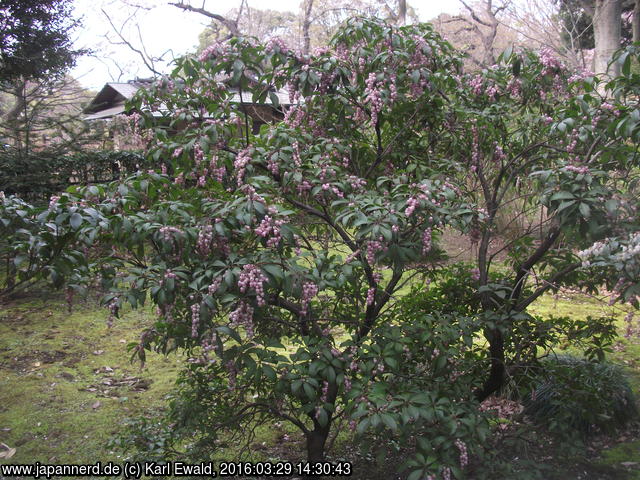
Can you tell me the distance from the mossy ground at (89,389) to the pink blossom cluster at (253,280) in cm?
82

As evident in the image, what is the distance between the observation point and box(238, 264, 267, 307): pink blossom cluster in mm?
1666

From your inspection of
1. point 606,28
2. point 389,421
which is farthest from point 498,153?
point 606,28

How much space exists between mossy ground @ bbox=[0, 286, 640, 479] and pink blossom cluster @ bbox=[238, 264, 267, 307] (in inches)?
32.4

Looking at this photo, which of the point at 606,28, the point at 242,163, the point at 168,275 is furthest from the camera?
the point at 606,28

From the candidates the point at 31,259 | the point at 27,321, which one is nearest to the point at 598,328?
the point at 31,259

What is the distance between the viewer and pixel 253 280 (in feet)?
5.49

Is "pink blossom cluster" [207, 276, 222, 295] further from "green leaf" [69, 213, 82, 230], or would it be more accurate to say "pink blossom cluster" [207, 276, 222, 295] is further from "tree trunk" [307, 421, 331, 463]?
"tree trunk" [307, 421, 331, 463]

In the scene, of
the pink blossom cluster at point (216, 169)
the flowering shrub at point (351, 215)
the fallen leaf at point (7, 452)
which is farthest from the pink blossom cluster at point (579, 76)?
the fallen leaf at point (7, 452)

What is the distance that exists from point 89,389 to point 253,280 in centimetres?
260

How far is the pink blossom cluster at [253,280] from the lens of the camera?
1.67 m

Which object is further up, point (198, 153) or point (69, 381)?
point (198, 153)

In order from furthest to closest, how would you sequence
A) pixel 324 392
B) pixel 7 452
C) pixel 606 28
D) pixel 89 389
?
pixel 606 28 < pixel 89 389 < pixel 7 452 < pixel 324 392

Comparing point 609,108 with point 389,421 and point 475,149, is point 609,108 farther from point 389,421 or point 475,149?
point 389,421

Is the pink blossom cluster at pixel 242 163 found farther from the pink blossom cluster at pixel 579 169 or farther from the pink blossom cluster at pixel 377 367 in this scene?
the pink blossom cluster at pixel 579 169
